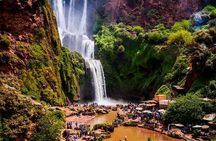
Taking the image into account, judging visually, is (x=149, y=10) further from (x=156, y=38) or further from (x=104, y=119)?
(x=104, y=119)

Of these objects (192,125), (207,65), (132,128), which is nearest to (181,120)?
(192,125)

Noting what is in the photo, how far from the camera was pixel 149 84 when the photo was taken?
66125 millimetres

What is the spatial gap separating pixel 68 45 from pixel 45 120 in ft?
146

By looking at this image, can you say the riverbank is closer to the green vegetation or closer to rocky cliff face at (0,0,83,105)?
rocky cliff face at (0,0,83,105)

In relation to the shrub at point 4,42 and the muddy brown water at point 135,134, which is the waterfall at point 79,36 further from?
the muddy brown water at point 135,134

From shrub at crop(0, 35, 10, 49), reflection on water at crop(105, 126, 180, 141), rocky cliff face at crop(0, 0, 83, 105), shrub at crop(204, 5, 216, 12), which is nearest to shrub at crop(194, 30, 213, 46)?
rocky cliff face at crop(0, 0, 83, 105)

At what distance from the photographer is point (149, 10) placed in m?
87.0

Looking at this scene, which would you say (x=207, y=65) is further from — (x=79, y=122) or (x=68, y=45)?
(x=68, y=45)

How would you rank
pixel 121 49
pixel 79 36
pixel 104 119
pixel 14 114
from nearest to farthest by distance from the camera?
1. pixel 14 114
2. pixel 104 119
3. pixel 121 49
4. pixel 79 36

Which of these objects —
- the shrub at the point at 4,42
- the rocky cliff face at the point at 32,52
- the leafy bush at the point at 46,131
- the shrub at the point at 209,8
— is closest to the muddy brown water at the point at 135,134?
the leafy bush at the point at 46,131

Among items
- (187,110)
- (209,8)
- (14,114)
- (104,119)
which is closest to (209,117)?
(187,110)

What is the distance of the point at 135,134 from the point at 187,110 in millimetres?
6113

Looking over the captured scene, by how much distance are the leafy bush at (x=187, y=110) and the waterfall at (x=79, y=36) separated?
25674mm

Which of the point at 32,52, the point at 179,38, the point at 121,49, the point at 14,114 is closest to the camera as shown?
the point at 14,114
